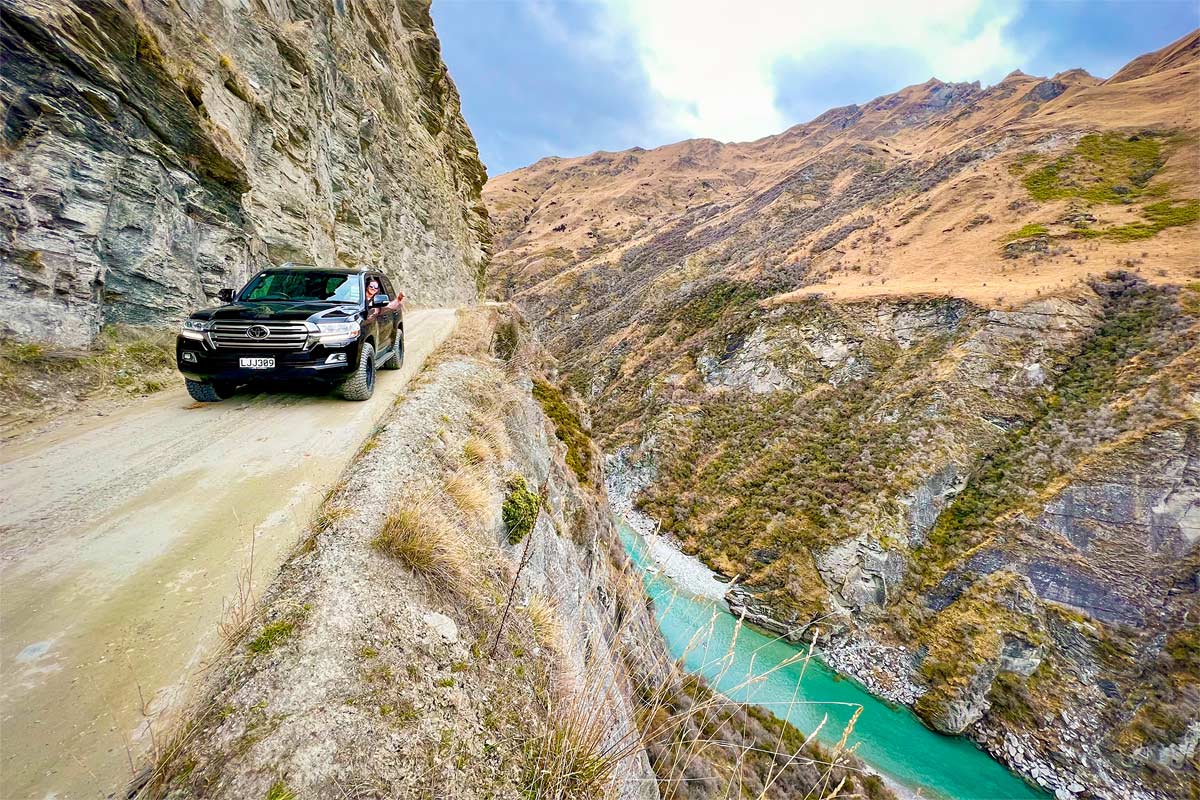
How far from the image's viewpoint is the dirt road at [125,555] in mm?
2160

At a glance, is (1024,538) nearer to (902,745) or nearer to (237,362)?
(902,745)

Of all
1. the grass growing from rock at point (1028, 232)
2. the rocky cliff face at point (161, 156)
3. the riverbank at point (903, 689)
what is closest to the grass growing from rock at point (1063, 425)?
the riverbank at point (903, 689)

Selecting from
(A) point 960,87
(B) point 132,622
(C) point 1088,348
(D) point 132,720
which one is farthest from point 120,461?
(A) point 960,87

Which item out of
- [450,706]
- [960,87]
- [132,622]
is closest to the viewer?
[450,706]

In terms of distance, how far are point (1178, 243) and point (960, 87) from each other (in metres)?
213

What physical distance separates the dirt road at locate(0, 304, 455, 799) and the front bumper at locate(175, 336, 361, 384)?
1.79ft

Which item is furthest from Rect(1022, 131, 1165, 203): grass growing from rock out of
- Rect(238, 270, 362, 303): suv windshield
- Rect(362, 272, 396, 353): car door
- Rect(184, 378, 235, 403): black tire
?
Rect(184, 378, 235, 403): black tire

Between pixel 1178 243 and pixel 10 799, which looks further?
pixel 1178 243

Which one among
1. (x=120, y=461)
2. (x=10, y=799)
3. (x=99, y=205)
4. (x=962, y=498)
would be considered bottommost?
(x=962, y=498)

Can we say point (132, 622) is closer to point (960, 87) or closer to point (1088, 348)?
point (1088, 348)

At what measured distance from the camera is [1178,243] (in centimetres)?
4309

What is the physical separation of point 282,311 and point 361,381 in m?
1.32

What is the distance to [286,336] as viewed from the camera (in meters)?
5.77

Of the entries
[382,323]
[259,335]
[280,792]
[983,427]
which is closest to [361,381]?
[259,335]
